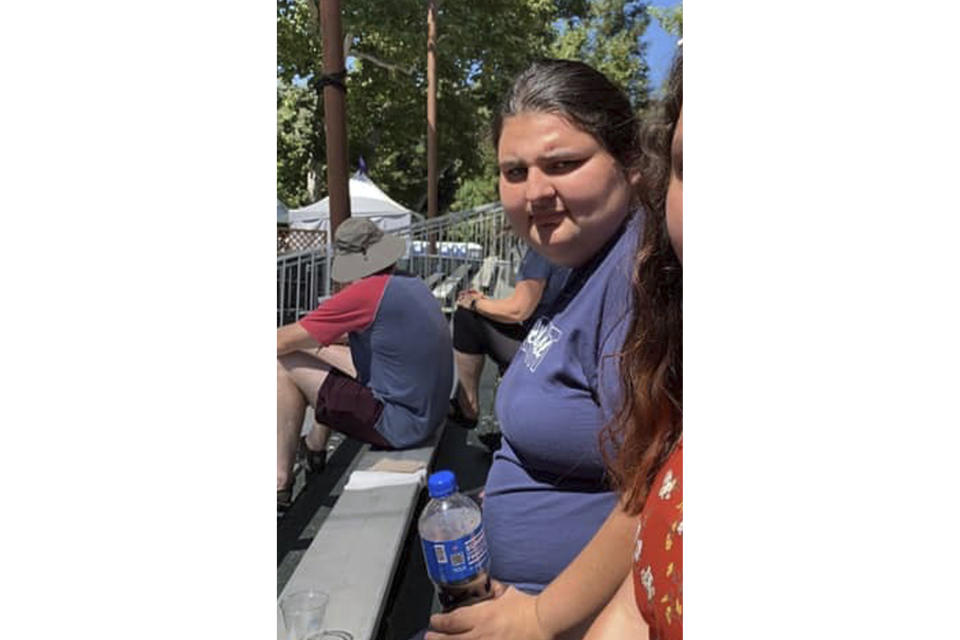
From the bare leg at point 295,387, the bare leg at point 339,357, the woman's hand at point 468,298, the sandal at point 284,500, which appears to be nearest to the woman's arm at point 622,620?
the sandal at point 284,500

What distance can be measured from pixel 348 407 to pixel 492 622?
6.18ft

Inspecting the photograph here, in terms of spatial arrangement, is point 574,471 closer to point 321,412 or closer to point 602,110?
point 602,110

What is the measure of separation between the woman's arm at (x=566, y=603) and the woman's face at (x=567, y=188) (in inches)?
20.0

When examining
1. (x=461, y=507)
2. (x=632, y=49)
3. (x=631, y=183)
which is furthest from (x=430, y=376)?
(x=632, y=49)

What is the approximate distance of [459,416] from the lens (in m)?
3.62

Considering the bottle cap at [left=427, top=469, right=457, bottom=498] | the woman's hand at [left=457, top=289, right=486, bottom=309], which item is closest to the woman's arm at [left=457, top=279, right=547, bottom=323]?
the woman's hand at [left=457, top=289, right=486, bottom=309]

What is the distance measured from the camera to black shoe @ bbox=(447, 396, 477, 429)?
142 inches

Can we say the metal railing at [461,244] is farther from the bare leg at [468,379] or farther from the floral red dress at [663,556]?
the floral red dress at [663,556]

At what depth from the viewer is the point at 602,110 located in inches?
48.8

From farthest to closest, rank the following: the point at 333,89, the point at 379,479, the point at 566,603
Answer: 1. the point at 379,479
2. the point at 333,89
3. the point at 566,603

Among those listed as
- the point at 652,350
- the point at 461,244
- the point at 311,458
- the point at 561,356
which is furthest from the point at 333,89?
the point at 461,244

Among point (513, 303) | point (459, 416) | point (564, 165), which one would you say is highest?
point (564, 165)

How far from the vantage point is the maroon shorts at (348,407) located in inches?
112

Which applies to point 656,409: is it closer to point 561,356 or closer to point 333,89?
point 561,356
